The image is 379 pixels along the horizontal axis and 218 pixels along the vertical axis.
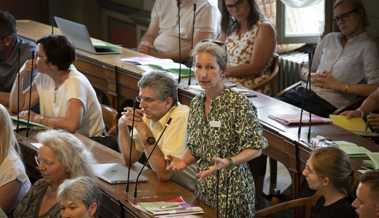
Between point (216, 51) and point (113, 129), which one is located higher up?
point (216, 51)

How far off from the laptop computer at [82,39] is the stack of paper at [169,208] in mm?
2967

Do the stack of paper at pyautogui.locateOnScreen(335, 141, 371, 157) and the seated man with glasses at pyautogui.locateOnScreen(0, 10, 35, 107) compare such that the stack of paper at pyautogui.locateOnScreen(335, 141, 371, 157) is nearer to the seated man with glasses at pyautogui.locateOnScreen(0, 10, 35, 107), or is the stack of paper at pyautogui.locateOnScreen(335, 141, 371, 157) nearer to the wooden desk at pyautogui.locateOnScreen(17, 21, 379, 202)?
the wooden desk at pyautogui.locateOnScreen(17, 21, 379, 202)

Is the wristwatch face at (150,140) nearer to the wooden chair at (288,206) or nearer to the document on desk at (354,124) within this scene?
the wooden chair at (288,206)

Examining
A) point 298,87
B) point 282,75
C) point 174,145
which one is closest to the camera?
point 174,145

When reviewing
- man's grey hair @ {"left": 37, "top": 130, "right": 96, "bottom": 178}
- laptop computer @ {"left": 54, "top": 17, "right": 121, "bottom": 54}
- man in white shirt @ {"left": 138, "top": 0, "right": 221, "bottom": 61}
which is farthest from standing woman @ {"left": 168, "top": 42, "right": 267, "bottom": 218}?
laptop computer @ {"left": 54, "top": 17, "right": 121, "bottom": 54}

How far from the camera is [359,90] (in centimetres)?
536

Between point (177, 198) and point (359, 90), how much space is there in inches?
72.0

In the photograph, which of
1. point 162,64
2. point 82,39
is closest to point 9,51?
point 82,39

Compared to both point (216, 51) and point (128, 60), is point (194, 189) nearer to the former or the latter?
point (216, 51)

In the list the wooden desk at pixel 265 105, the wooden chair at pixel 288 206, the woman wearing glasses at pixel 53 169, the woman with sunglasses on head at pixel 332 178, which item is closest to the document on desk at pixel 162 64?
the wooden desk at pixel 265 105

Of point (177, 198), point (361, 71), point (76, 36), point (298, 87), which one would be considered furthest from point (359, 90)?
point (76, 36)

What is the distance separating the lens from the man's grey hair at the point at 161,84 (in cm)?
429

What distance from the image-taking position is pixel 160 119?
14.2 feet

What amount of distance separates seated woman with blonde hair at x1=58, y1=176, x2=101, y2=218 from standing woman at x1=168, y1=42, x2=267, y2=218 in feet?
1.37
